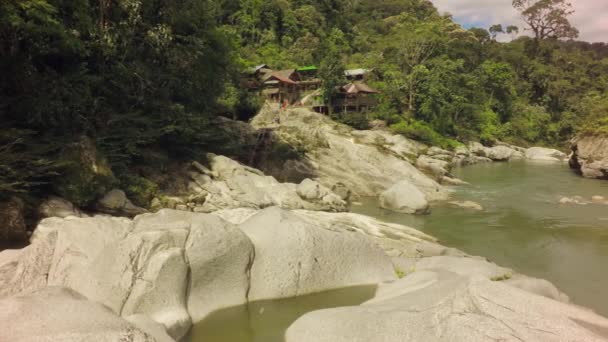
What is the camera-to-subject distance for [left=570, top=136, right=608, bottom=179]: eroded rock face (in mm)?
31078

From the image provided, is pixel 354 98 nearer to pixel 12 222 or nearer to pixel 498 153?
pixel 498 153

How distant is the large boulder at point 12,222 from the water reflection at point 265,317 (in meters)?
6.34

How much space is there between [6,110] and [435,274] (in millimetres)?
13718

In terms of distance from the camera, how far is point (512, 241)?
52.1 ft

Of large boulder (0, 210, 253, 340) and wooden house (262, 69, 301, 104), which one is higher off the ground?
wooden house (262, 69, 301, 104)

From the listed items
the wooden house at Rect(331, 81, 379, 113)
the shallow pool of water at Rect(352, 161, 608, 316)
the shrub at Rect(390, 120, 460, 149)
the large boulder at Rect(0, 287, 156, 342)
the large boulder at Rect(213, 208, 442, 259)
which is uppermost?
the wooden house at Rect(331, 81, 379, 113)

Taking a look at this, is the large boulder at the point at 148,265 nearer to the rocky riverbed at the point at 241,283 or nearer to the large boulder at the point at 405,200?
the rocky riverbed at the point at 241,283

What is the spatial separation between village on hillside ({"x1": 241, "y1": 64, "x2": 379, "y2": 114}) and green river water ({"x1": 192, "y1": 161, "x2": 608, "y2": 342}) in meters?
18.1

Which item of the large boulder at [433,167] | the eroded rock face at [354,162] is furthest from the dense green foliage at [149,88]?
the large boulder at [433,167]

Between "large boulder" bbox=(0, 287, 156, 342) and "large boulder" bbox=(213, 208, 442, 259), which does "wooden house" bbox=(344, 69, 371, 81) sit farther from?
"large boulder" bbox=(0, 287, 156, 342)

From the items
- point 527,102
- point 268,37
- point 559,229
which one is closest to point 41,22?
point 559,229

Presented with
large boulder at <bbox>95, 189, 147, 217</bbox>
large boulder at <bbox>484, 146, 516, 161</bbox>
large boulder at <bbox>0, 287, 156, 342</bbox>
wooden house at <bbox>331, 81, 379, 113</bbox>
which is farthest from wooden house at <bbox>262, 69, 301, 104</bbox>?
large boulder at <bbox>0, 287, 156, 342</bbox>

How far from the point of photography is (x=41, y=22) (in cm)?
1246

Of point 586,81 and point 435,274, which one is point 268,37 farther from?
→ point 435,274
